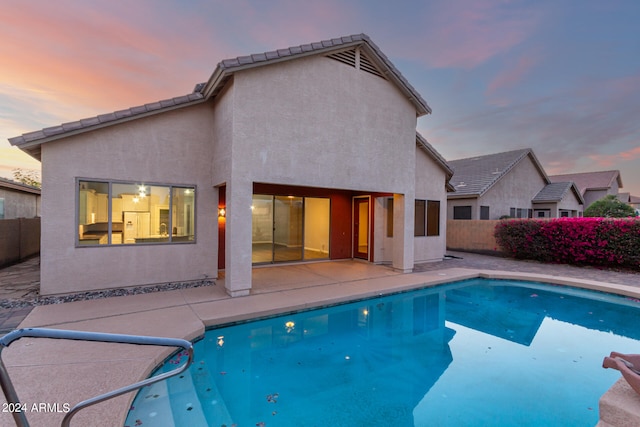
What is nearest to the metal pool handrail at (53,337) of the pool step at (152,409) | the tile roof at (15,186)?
the pool step at (152,409)

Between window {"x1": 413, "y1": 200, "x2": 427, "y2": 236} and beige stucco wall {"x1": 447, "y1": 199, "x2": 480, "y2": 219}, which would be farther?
beige stucco wall {"x1": 447, "y1": 199, "x2": 480, "y2": 219}

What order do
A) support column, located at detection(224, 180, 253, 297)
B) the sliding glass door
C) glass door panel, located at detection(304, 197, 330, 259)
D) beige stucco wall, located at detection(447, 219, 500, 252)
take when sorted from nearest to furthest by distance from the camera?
support column, located at detection(224, 180, 253, 297) < the sliding glass door < glass door panel, located at detection(304, 197, 330, 259) < beige stucco wall, located at detection(447, 219, 500, 252)

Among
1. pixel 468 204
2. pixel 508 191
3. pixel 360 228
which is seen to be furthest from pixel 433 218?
pixel 508 191

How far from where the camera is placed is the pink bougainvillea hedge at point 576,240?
36.8 ft

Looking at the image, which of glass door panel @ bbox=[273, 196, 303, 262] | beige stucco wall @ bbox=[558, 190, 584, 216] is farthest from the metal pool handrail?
beige stucco wall @ bbox=[558, 190, 584, 216]

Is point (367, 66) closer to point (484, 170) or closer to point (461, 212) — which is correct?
point (461, 212)

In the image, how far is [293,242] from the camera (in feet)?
38.3

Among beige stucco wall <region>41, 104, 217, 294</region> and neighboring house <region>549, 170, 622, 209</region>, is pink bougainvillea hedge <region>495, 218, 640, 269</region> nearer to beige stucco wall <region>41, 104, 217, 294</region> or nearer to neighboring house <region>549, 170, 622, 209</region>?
beige stucco wall <region>41, 104, 217, 294</region>

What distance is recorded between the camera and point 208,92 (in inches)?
311

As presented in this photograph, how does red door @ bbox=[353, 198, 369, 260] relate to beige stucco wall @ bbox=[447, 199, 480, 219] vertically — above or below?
below

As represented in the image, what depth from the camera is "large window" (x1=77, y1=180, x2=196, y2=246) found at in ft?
23.2

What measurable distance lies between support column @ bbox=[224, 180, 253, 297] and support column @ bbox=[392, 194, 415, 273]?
558 cm

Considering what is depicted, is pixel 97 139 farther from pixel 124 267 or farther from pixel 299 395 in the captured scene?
pixel 299 395

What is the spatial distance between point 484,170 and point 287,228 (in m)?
16.6
